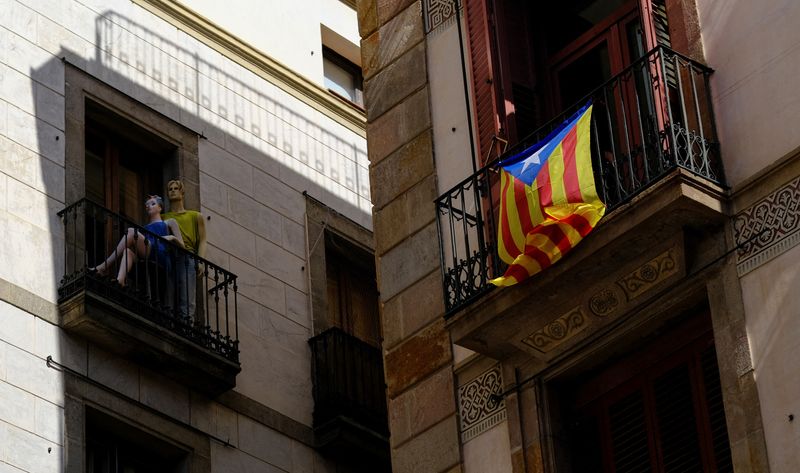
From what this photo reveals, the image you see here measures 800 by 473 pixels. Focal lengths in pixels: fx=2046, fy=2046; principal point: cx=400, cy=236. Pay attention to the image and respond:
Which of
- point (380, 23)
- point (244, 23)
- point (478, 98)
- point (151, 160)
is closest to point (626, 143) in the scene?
point (478, 98)

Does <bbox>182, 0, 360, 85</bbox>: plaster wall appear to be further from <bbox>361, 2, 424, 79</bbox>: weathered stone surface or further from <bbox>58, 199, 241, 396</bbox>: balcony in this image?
<bbox>361, 2, 424, 79</bbox>: weathered stone surface

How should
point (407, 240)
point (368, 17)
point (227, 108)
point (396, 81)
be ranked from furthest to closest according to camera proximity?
point (227, 108), point (368, 17), point (396, 81), point (407, 240)

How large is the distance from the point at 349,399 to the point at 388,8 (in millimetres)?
6210

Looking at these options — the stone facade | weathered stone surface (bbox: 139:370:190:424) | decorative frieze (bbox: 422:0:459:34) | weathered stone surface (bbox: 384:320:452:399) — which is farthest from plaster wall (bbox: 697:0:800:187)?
weathered stone surface (bbox: 139:370:190:424)

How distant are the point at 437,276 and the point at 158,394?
5395 millimetres

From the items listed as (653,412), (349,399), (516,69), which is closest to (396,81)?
(516,69)

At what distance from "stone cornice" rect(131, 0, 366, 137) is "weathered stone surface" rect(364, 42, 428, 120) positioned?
6.14 meters

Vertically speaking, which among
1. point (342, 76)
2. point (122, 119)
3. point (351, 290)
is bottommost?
point (351, 290)

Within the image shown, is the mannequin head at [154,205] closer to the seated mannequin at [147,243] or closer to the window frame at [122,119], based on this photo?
the seated mannequin at [147,243]

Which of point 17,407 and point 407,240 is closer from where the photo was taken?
point 407,240

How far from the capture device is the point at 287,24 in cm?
2617

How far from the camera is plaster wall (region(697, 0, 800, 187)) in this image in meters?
14.3

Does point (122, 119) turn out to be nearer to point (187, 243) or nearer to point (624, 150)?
point (187, 243)

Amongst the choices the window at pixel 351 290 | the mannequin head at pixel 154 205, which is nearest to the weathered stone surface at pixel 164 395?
the mannequin head at pixel 154 205
